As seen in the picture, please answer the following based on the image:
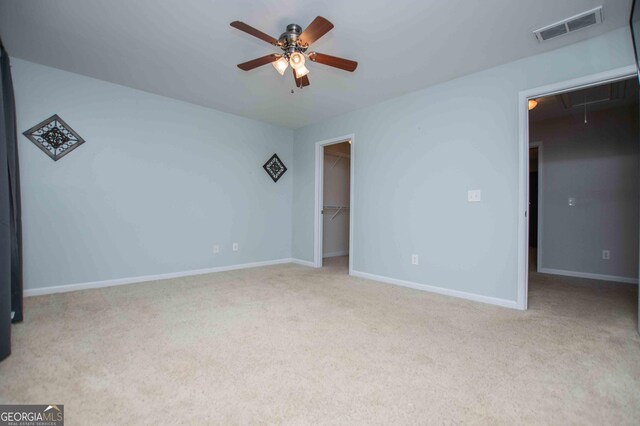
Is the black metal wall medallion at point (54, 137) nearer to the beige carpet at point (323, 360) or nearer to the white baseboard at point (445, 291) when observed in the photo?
the beige carpet at point (323, 360)

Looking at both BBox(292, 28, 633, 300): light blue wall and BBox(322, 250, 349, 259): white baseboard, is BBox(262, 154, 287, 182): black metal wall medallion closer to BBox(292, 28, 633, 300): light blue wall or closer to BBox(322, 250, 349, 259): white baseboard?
BBox(292, 28, 633, 300): light blue wall

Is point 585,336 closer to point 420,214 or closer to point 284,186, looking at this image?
point 420,214

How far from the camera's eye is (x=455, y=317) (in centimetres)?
244

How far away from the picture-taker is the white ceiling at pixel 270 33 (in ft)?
6.63

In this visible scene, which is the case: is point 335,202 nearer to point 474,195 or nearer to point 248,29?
point 474,195

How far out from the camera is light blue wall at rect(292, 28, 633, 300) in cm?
271

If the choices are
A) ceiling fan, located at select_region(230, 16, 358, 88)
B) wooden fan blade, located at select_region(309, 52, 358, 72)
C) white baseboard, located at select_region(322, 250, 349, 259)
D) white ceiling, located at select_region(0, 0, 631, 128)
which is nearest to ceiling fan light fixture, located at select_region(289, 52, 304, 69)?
ceiling fan, located at select_region(230, 16, 358, 88)

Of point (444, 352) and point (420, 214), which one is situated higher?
point (420, 214)

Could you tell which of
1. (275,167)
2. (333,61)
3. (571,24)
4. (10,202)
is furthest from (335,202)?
(10,202)

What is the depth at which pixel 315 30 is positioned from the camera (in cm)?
193

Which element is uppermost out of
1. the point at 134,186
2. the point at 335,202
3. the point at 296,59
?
the point at 296,59

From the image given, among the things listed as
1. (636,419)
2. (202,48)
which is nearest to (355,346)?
(636,419)

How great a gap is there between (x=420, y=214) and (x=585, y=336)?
1.73 meters

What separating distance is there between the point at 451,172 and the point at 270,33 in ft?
7.35
